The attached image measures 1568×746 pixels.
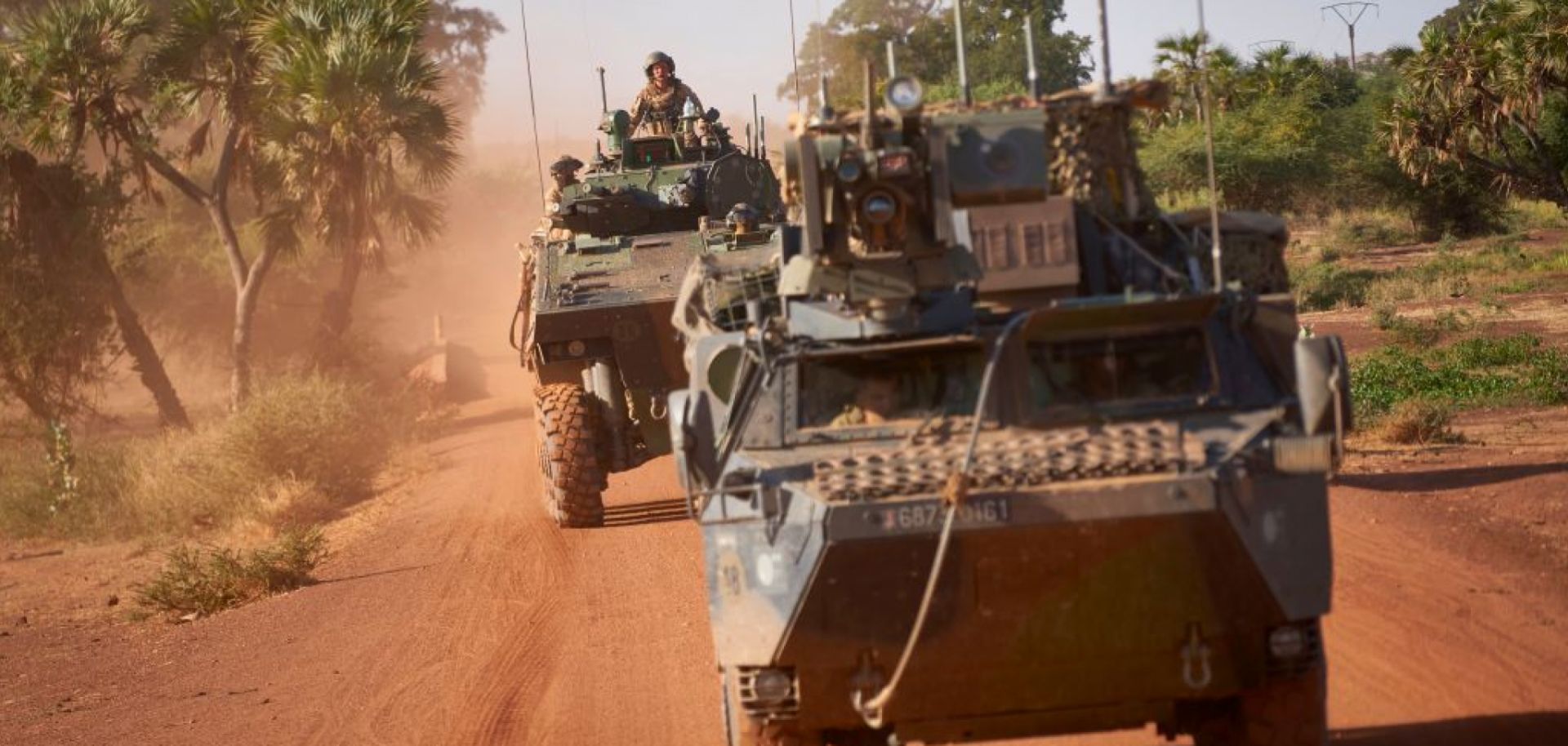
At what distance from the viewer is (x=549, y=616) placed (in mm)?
11969

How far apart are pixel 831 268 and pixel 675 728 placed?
2.52 metres

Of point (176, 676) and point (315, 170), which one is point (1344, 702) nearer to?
point (176, 676)

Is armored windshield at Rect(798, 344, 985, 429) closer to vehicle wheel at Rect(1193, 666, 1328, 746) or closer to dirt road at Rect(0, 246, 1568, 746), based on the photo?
vehicle wheel at Rect(1193, 666, 1328, 746)

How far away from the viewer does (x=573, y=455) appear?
48.9 ft

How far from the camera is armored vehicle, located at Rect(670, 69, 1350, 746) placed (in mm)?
6297

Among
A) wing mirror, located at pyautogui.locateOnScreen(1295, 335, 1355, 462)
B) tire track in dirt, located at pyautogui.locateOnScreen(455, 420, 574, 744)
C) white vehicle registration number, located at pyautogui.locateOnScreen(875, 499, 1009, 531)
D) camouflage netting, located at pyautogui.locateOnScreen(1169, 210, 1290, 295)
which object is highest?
camouflage netting, located at pyautogui.locateOnScreen(1169, 210, 1290, 295)

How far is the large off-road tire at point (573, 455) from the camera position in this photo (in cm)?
1492

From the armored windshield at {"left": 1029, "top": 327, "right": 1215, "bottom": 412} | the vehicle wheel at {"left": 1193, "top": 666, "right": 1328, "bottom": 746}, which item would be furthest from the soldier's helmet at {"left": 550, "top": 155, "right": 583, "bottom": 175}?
the vehicle wheel at {"left": 1193, "top": 666, "right": 1328, "bottom": 746}

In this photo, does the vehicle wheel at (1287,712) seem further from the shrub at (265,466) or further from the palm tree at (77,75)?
the palm tree at (77,75)

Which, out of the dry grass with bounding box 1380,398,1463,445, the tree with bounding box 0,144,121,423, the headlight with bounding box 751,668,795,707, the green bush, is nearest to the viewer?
the headlight with bounding box 751,668,795,707

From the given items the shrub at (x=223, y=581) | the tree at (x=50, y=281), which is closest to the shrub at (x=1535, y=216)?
the tree at (x=50, y=281)

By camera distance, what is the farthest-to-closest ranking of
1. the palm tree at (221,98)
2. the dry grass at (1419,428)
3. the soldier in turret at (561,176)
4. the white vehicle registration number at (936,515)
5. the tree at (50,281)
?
the palm tree at (221,98), the tree at (50,281), the soldier in turret at (561,176), the dry grass at (1419,428), the white vehicle registration number at (936,515)

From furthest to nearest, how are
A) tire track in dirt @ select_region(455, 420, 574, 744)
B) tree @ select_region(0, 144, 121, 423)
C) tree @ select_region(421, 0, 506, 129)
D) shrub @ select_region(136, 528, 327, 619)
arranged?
tree @ select_region(421, 0, 506, 129) < tree @ select_region(0, 144, 121, 423) < shrub @ select_region(136, 528, 327, 619) < tire track in dirt @ select_region(455, 420, 574, 744)

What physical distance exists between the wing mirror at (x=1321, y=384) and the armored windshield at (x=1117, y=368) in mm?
524
